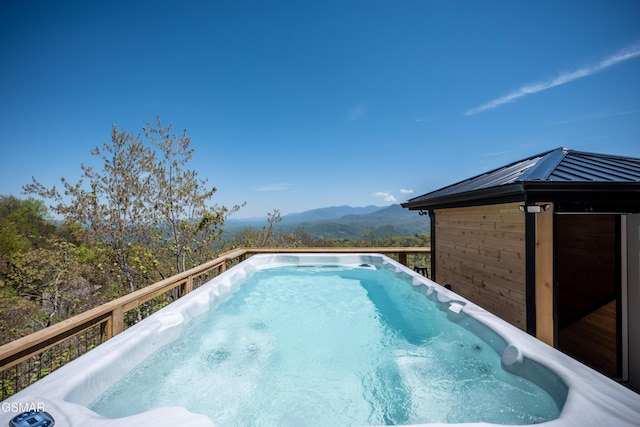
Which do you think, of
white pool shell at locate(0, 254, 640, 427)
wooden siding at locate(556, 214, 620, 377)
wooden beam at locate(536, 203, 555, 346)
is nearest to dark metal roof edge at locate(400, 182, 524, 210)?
wooden beam at locate(536, 203, 555, 346)

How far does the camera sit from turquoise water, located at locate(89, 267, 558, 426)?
1.34 m

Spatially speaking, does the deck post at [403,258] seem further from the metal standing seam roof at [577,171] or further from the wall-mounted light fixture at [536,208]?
the wall-mounted light fixture at [536,208]

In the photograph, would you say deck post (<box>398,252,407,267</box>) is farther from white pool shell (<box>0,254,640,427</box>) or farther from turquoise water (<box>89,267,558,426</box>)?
white pool shell (<box>0,254,640,427</box>)

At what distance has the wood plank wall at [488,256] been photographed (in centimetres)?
219

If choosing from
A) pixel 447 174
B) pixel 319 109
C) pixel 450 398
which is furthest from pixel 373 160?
pixel 450 398

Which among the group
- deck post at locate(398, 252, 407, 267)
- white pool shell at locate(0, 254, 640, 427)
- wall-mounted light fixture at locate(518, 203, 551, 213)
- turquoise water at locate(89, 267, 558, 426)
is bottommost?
turquoise water at locate(89, 267, 558, 426)

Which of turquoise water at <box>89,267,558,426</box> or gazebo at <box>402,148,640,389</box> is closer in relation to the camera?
turquoise water at <box>89,267,558,426</box>

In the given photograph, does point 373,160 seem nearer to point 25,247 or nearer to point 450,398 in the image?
point 450,398

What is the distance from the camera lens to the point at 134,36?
4.84 metres

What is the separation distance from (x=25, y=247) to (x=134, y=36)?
53.0ft

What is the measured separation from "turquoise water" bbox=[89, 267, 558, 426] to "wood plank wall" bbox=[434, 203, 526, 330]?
1.82 feet

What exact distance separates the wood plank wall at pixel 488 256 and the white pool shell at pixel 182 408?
446mm

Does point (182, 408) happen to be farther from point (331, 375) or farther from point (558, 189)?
point (558, 189)

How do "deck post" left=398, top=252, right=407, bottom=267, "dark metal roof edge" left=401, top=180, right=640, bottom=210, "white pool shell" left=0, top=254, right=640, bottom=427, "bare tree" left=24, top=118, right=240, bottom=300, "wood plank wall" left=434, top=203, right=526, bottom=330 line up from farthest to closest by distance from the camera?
1. "bare tree" left=24, top=118, right=240, bottom=300
2. "deck post" left=398, top=252, right=407, bottom=267
3. "wood plank wall" left=434, top=203, right=526, bottom=330
4. "dark metal roof edge" left=401, top=180, right=640, bottom=210
5. "white pool shell" left=0, top=254, right=640, bottom=427
